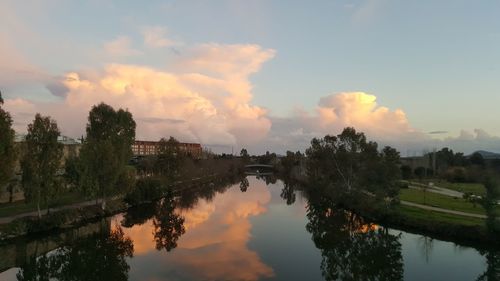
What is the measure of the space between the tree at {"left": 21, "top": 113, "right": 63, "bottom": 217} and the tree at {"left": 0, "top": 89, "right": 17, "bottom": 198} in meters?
5.69

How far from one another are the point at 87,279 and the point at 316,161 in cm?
5737

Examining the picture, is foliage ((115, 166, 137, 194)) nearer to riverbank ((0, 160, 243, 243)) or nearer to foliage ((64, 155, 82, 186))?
riverbank ((0, 160, 243, 243))

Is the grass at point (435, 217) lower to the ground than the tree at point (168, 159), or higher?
lower

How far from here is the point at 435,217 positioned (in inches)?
1457

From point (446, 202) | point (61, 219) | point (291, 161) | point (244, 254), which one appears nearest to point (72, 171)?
point (61, 219)

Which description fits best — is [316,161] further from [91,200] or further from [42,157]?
[42,157]

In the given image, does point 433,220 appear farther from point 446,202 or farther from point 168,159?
point 168,159

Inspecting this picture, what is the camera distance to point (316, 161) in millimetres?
76688

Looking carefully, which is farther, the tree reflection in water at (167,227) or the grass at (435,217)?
the grass at (435,217)

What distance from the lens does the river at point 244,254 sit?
24156 millimetres

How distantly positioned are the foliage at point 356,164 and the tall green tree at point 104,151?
1007 inches

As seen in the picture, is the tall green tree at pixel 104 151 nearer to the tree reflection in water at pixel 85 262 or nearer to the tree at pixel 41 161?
the tree at pixel 41 161

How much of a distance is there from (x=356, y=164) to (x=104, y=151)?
103 ft

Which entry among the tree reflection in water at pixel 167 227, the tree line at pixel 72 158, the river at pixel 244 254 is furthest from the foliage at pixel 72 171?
the tree reflection in water at pixel 167 227
